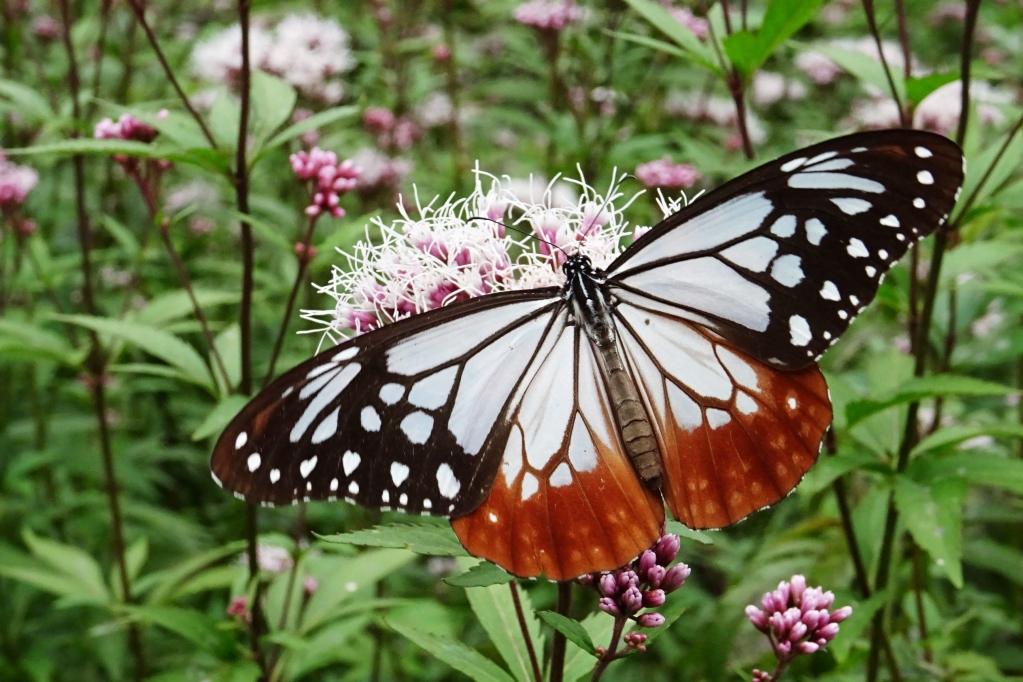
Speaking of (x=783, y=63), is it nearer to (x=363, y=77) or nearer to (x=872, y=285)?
(x=363, y=77)

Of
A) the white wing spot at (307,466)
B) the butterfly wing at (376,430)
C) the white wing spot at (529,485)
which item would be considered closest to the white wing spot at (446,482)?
the butterfly wing at (376,430)

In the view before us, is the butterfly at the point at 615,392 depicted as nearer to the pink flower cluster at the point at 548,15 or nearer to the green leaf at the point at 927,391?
the green leaf at the point at 927,391

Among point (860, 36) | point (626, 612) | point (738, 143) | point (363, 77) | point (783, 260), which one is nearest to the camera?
point (626, 612)

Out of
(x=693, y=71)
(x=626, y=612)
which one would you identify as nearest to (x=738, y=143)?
(x=693, y=71)

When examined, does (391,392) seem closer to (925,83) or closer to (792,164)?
(792,164)

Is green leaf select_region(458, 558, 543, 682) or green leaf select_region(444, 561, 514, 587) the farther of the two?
green leaf select_region(458, 558, 543, 682)

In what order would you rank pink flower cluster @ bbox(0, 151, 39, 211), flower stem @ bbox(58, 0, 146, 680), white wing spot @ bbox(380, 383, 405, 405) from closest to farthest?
1. white wing spot @ bbox(380, 383, 405, 405)
2. flower stem @ bbox(58, 0, 146, 680)
3. pink flower cluster @ bbox(0, 151, 39, 211)

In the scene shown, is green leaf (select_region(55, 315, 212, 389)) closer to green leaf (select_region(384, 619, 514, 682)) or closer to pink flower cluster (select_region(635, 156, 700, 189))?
green leaf (select_region(384, 619, 514, 682))

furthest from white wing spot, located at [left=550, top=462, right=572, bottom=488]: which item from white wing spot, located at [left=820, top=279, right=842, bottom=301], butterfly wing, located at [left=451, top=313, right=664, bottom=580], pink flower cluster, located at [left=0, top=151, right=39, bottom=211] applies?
pink flower cluster, located at [left=0, top=151, right=39, bottom=211]
